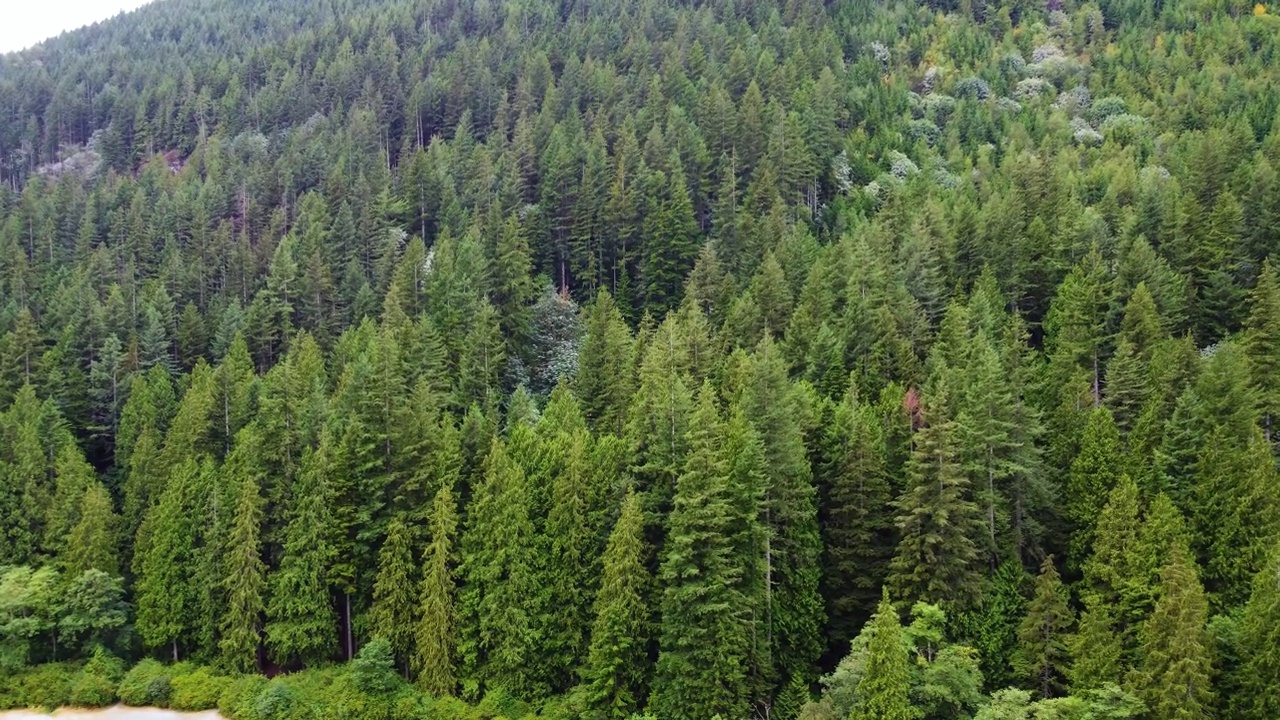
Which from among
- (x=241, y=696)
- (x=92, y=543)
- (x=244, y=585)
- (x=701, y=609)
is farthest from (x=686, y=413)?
(x=92, y=543)

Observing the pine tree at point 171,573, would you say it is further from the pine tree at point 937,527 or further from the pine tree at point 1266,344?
the pine tree at point 1266,344

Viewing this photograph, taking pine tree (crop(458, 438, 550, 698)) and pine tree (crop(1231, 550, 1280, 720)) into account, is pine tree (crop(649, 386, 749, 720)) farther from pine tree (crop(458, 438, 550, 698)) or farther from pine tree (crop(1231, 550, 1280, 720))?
pine tree (crop(1231, 550, 1280, 720))

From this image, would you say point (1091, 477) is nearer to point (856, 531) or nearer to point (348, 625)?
point (856, 531)

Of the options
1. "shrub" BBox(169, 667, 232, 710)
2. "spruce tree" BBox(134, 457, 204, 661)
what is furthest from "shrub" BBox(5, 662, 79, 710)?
"shrub" BBox(169, 667, 232, 710)

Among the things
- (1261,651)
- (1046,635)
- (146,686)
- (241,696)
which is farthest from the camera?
(146,686)

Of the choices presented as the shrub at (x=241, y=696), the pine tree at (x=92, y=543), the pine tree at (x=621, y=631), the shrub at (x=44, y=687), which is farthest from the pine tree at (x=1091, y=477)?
the pine tree at (x=92, y=543)

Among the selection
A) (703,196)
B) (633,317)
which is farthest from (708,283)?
(703,196)

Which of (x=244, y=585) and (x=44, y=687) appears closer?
(x=244, y=585)
